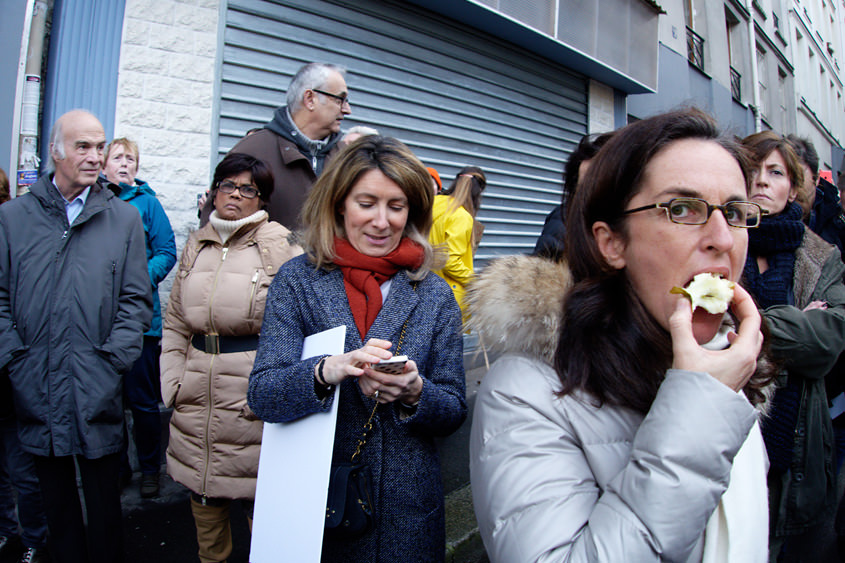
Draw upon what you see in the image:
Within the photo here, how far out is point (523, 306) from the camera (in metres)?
1.28

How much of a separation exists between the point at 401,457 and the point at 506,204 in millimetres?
6834

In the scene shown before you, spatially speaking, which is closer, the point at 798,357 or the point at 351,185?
the point at 351,185

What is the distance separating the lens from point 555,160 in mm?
9016

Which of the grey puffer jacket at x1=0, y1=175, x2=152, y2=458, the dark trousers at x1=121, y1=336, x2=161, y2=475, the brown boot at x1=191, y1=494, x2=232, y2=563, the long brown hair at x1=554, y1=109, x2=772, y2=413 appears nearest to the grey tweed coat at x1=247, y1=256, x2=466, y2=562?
the long brown hair at x1=554, y1=109, x2=772, y2=413

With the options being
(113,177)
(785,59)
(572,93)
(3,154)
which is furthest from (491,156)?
(785,59)

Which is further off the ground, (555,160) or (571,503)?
(555,160)

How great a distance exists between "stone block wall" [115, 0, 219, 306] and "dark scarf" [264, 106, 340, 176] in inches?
64.3

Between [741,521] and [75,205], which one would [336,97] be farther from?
[741,521]

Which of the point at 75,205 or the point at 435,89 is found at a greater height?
the point at 435,89

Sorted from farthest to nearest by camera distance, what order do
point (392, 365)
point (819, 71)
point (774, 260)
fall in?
point (819, 71) < point (774, 260) < point (392, 365)

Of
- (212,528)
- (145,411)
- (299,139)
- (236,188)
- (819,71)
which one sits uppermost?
(819,71)

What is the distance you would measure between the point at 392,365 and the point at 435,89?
6.06 m

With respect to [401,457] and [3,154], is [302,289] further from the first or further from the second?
[3,154]

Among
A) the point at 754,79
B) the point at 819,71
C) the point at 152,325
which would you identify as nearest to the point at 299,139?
the point at 152,325
